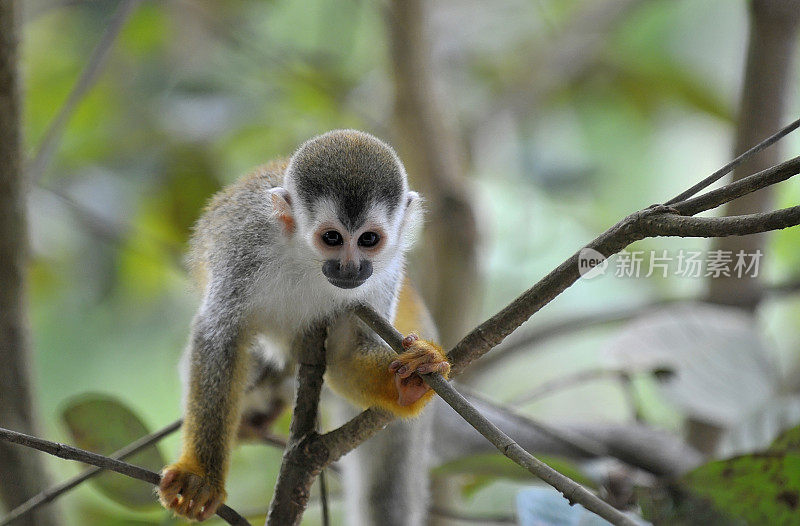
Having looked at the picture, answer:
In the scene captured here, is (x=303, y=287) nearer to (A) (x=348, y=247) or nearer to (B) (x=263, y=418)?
(A) (x=348, y=247)

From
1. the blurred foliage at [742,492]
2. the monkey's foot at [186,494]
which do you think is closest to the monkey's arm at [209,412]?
the monkey's foot at [186,494]

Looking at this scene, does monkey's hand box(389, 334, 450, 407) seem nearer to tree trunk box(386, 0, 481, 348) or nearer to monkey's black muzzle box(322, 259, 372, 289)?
monkey's black muzzle box(322, 259, 372, 289)

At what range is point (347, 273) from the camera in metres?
1.45

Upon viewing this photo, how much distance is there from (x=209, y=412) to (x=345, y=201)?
47 centimetres

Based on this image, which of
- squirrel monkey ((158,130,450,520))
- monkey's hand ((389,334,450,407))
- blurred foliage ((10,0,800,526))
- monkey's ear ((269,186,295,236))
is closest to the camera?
monkey's hand ((389,334,450,407))

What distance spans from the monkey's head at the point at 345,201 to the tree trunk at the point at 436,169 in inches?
39.1

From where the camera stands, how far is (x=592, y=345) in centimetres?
425

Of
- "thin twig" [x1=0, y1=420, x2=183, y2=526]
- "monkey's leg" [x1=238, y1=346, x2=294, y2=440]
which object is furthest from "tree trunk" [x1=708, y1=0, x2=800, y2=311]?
"thin twig" [x1=0, y1=420, x2=183, y2=526]

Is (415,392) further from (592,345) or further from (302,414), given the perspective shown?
(592,345)

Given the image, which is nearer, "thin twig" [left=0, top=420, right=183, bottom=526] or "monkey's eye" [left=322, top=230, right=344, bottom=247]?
"thin twig" [left=0, top=420, right=183, bottom=526]

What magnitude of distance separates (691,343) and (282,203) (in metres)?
1.09

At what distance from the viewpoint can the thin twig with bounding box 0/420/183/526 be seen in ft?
3.92

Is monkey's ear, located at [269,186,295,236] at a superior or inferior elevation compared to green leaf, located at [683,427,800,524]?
superior

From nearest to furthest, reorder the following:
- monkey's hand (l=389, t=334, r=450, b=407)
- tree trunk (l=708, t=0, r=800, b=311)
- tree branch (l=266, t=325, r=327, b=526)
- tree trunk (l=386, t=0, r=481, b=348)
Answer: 1. tree branch (l=266, t=325, r=327, b=526)
2. monkey's hand (l=389, t=334, r=450, b=407)
3. tree trunk (l=708, t=0, r=800, b=311)
4. tree trunk (l=386, t=0, r=481, b=348)
